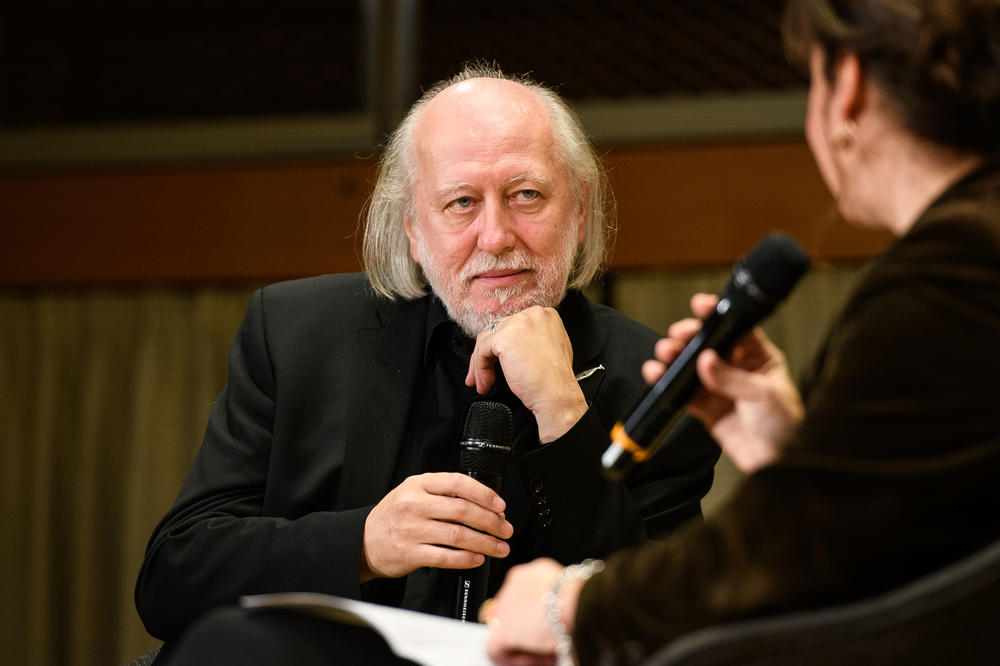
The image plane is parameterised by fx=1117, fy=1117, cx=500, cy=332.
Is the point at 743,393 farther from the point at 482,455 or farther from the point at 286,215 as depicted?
the point at 286,215

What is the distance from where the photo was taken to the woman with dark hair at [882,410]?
3.13ft

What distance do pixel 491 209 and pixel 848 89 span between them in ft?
3.70

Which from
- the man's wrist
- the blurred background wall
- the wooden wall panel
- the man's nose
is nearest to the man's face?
the man's nose

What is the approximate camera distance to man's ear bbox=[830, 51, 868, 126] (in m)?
1.12

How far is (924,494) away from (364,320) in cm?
149

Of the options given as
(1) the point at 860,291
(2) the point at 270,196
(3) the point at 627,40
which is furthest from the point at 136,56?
(1) the point at 860,291

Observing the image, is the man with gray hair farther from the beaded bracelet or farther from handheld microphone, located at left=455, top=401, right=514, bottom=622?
the beaded bracelet

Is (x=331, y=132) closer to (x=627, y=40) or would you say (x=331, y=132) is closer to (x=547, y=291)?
(x=627, y=40)

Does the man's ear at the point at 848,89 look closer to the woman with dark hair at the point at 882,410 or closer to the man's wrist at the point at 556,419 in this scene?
the woman with dark hair at the point at 882,410

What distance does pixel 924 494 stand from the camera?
95 cm

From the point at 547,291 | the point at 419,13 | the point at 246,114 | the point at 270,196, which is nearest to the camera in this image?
the point at 547,291

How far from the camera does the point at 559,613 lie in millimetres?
1118

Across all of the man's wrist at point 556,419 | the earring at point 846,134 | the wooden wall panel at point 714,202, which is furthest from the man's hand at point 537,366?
the wooden wall panel at point 714,202

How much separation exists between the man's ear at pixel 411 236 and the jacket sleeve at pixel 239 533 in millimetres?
347
